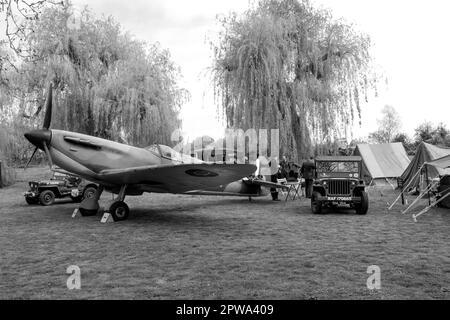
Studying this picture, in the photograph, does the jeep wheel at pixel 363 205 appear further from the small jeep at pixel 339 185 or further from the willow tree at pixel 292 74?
the willow tree at pixel 292 74

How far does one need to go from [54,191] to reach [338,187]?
10.4 meters

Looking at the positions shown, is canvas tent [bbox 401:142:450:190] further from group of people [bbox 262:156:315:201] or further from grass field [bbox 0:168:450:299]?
grass field [bbox 0:168:450:299]

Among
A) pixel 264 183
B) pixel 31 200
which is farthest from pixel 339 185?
pixel 31 200

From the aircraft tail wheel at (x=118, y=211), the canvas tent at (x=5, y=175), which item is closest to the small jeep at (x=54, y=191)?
the aircraft tail wheel at (x=118, y=211)

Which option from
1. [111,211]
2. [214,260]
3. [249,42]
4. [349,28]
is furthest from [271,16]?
[214,260]

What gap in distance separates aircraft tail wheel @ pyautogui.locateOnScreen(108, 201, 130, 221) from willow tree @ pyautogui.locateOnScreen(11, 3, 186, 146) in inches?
490

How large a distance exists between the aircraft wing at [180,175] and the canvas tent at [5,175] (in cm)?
1683

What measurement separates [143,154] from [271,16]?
42.5 feet

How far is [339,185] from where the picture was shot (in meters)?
11.7

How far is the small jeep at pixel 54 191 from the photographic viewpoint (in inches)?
580

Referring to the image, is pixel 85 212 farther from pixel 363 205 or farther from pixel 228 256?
pixel 363 205

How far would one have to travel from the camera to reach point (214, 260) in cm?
593

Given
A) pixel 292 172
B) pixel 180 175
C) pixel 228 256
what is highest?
pixel 292 172

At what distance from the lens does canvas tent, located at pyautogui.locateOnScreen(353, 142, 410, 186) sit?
20766mm
